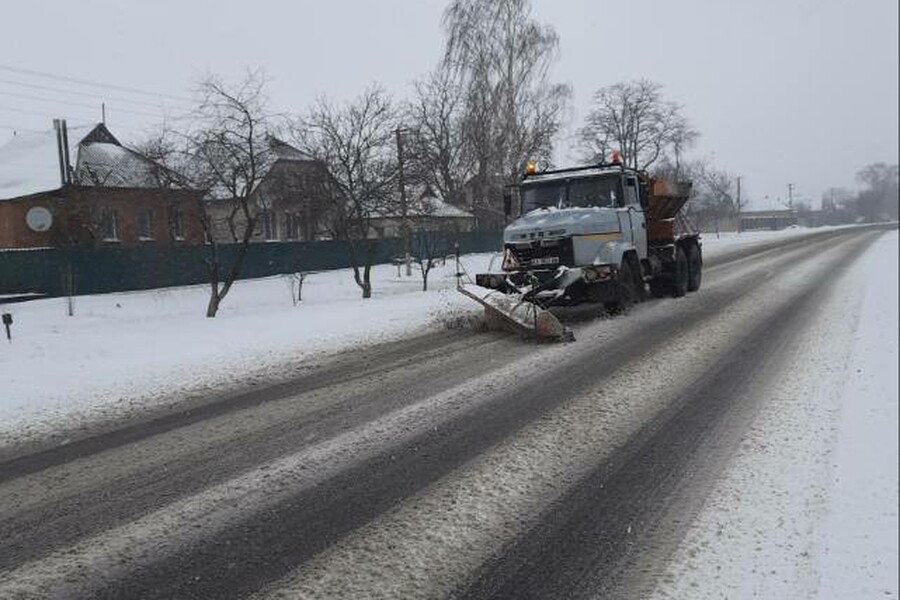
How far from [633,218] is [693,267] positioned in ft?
14.3

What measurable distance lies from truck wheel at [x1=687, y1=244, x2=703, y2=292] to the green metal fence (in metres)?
8.36

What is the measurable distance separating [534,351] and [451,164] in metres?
32.3

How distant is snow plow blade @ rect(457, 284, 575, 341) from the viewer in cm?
1020

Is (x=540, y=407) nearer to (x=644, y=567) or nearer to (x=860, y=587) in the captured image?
(x=644, y=567)

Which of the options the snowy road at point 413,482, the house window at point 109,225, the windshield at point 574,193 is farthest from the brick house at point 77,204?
the snowy road at point 413,482

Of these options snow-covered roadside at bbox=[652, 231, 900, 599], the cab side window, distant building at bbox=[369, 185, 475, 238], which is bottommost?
snow-covered roadside at bbox=[652, 231, 900, 599]

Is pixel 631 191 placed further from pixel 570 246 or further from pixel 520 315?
pixel 520 315

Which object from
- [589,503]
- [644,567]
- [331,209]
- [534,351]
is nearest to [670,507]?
[589,503]

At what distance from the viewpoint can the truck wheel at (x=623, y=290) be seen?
12.3 metres

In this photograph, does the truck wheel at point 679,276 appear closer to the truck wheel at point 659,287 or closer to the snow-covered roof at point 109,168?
the truck wheel at point 659,287

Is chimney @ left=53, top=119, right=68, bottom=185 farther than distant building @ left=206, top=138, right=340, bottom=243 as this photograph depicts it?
Yes

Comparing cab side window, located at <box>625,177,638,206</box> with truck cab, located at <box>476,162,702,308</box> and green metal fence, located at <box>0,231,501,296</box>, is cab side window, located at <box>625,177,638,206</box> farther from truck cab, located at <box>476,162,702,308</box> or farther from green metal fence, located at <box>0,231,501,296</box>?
green metal fence, located at <box>0,231,501,296</box>

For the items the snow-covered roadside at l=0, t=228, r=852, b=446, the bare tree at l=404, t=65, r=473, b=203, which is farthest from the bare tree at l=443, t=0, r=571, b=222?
the snow-covered roadside at l=0, t=228, r=852, b=446

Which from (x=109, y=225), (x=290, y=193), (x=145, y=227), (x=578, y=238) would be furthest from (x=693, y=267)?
(x=145, y=227)
